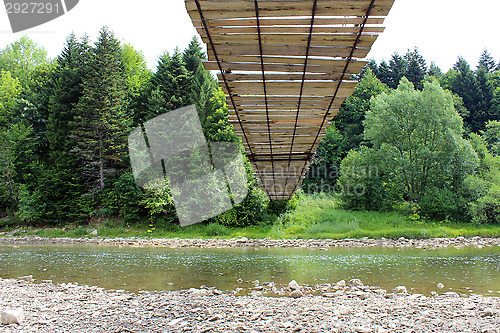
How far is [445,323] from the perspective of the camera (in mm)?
4988

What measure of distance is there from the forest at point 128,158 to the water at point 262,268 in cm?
868

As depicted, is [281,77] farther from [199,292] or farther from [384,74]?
[384,74]

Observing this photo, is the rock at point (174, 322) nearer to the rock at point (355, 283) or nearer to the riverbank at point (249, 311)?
the riverbank at point (249, 311)

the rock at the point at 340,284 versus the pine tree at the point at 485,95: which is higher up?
the pine tree at the point at 485,95

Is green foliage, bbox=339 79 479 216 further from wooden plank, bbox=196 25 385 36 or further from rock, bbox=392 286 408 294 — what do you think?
wooden plank, bbox=196 25 385 36

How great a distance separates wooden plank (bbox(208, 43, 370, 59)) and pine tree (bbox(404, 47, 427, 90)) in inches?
1841

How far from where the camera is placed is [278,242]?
18094mm

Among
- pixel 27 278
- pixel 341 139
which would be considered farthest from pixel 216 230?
pixel 341 139

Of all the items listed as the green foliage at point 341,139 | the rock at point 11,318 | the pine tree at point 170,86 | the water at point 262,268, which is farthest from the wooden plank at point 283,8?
the green foliage at point 341,139

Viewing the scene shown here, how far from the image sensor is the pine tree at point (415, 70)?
148 feet

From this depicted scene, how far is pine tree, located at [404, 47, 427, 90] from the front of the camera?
1774 inches

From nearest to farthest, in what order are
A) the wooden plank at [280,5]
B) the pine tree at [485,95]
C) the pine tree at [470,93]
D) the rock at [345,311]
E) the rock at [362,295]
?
1. the wooden plank at [280,5]
2. the rock at [345,311]
3. the rock at [362,295]
4. the pine tree at [485,95]
5. the pine tree at [470,93]

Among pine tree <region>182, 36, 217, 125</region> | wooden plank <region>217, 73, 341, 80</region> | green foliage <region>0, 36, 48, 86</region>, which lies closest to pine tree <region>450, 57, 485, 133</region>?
pine tree <region>182, 36, 217, 125</region>

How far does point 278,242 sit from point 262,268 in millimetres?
7806
